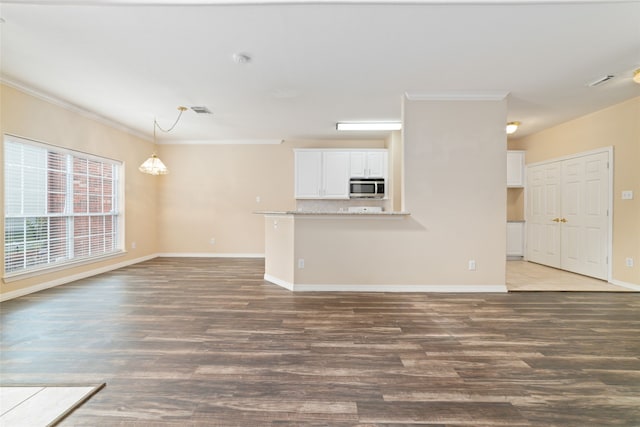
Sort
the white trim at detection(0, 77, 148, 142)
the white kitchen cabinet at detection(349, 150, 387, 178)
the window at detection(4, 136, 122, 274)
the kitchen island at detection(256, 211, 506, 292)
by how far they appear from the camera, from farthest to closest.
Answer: the white kitchen cabinet at detection(349, 150, 387, 178)
the kitchen island at detection(256, 211, 506, 292)
the window at detection(4, 136, 122, 274)
the white trim at detection(0, 77, 148, 142)

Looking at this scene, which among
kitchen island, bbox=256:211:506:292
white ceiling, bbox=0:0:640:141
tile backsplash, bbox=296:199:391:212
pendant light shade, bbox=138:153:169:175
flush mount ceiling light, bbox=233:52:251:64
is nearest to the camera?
white ceiling, bbox=0:0:640:141

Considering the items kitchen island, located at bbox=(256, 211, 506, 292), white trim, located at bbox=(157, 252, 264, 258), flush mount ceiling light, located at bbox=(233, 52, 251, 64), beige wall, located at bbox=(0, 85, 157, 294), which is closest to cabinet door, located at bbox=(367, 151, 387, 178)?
kitchen island, located at bbox=(256, 211, 506, 292)

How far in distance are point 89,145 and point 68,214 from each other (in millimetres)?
1199

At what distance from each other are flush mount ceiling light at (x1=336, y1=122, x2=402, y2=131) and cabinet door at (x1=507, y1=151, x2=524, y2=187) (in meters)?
2.70

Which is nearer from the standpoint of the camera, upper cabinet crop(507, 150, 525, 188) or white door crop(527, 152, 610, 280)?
white door crop(527, 152, 610, 280)

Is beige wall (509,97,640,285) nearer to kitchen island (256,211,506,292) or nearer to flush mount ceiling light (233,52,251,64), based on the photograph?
kitchen island (256,211,506,292)

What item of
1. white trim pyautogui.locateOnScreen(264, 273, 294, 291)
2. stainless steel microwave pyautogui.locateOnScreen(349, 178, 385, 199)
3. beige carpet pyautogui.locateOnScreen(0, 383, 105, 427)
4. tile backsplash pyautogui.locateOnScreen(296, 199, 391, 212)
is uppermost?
stainless steel microwave pyautogui.locateOnScreen(349, 178, 385, 199)

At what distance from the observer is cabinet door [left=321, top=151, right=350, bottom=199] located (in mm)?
6191

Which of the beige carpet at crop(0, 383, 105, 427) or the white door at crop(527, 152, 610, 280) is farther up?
the white door at crop(527, 152, 610, 280)

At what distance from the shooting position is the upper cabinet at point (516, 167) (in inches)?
239

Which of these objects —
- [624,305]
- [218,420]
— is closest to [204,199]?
[218,420]

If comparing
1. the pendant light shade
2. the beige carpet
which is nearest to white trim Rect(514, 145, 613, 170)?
the beige carpet

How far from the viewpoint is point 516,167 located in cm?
608

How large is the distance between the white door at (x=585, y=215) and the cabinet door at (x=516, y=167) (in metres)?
0.93
